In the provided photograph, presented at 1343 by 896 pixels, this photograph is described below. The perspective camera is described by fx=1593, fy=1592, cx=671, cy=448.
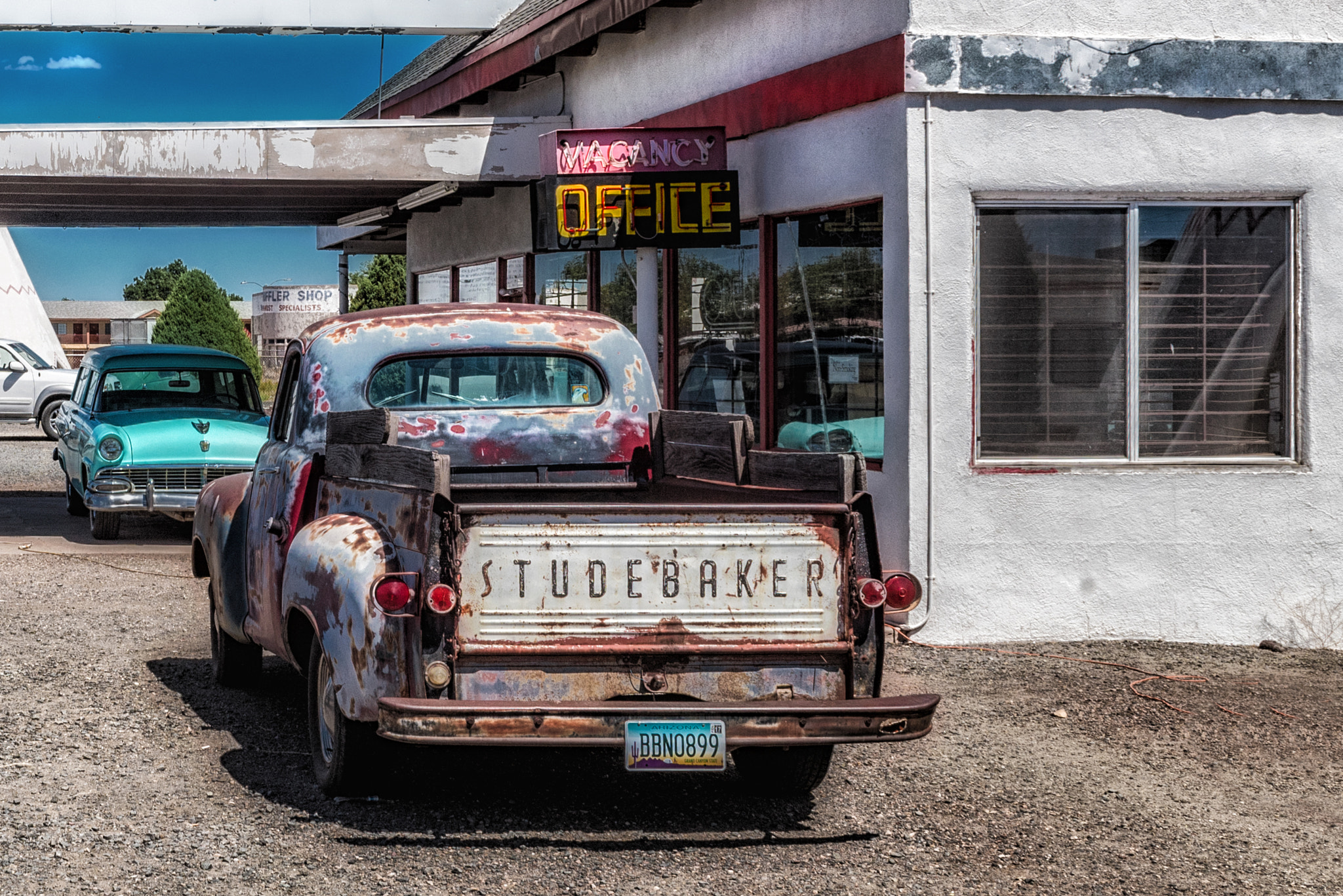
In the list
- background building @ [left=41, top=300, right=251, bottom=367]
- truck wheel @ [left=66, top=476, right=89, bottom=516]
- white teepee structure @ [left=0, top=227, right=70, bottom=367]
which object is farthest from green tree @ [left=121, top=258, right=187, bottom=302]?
truck wheel @ [left=66, top=476, right=89, bottom=516]

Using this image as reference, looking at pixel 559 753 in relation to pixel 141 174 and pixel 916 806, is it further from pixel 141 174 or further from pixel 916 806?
pixel 141 174

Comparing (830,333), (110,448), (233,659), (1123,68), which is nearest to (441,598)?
(233,659)

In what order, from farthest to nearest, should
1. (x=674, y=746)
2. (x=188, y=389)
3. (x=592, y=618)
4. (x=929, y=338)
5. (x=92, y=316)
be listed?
1. (x=92, y=316)
2. (x=188, y=389)
3. (x=929, y=338)
4. (x=592, y=618)
5. (x=674, y=746)

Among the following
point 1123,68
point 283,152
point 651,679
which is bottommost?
point 651,679

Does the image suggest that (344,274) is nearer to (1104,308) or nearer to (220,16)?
(220,16)

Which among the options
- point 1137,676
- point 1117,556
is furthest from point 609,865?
point 1117,556

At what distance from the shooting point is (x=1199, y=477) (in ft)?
31.1

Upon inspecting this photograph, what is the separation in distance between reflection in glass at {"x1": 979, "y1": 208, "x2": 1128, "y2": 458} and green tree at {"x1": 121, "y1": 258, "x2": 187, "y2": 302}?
18045cm

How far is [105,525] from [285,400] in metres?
7.21

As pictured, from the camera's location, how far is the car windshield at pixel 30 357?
99.2 feet

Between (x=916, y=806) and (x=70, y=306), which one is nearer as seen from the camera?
(x=916, y=806)

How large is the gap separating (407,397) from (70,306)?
546 feet

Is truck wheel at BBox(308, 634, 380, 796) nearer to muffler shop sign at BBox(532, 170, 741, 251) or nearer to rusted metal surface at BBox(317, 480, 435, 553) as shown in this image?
rusted metal surface at BBox(317, 480, 435, 553)

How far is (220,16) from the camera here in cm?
1509
